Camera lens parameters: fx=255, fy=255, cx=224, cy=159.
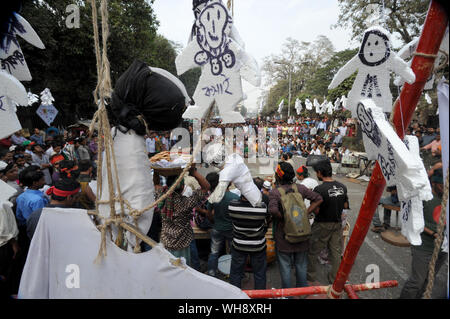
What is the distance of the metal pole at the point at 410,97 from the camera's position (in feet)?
3.13

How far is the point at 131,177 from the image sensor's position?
1203 mm

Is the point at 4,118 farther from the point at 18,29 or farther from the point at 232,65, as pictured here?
the point at 232,65

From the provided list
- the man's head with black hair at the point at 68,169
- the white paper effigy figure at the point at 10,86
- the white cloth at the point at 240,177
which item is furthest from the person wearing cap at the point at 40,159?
the white paper effigy figure at the point at 10,86

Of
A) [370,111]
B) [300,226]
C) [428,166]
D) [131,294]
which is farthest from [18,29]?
[300,226]

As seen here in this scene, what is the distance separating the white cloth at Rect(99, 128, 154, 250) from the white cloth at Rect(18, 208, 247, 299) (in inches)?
4.7

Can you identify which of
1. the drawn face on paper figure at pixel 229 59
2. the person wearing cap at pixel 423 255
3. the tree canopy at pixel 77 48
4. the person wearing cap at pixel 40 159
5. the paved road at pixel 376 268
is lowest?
the paved road at pixel 376 268

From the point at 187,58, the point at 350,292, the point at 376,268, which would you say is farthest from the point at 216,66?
the point at 376,268

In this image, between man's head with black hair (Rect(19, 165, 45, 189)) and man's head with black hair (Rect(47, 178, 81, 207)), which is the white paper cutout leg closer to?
man's head with black hair (Rect(47, 178, 81, 207))

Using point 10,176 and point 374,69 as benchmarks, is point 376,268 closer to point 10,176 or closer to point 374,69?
point 374,69

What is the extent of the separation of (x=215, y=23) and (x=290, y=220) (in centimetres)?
224

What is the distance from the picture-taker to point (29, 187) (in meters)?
2.98

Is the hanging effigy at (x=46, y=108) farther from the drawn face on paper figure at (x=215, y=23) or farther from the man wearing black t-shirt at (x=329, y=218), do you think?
the drawn face on paper figure at (x=215, y=23)

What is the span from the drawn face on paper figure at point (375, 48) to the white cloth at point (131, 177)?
1196 mm

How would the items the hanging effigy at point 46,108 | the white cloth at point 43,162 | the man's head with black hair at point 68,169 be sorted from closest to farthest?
1. the man's head with black hair at point 68,169
2. the white cloth at point 43,162
3. the hanging effigy at point 46,108
